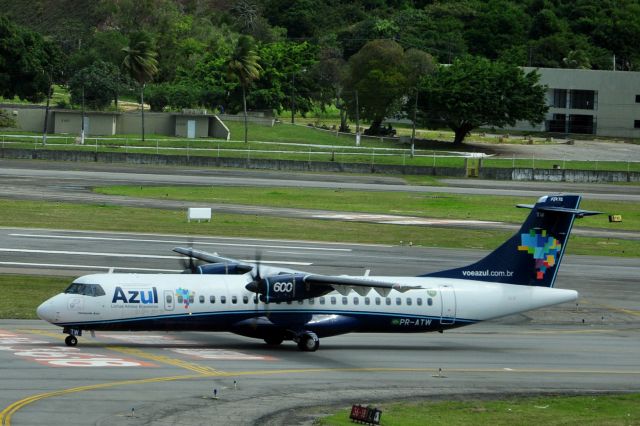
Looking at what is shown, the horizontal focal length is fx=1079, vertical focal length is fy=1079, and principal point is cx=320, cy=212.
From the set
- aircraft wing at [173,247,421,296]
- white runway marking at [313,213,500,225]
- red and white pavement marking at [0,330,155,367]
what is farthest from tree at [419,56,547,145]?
red and white pavement marking at [0,330,155,367]

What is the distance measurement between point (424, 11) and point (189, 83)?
63747 millimetres

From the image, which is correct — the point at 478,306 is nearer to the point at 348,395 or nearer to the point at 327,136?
the point at 348,395

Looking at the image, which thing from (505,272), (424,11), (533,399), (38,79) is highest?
(424,11)

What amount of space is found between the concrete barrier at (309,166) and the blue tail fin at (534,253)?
215 ft

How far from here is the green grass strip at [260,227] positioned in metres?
66.1

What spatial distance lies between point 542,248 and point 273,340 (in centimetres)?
1082

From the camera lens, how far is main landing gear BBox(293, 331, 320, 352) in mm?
37312

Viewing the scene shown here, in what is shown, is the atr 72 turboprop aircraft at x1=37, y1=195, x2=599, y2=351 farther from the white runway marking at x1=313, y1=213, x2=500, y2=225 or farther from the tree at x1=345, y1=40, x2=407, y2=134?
the tree at x1=345, y1=40, x2=407, y2=134

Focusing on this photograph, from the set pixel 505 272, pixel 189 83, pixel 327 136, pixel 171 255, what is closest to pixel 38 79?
pixel 189 83

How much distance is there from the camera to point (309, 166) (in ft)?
350

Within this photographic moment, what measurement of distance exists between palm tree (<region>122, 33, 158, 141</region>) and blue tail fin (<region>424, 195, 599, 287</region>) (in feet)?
293

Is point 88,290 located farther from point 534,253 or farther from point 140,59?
point 140,59

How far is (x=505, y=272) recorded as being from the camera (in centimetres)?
4041

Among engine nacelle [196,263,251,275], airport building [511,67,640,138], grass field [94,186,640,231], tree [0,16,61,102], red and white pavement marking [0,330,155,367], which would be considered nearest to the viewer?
red and white pavement marking [0,330,155,367]
